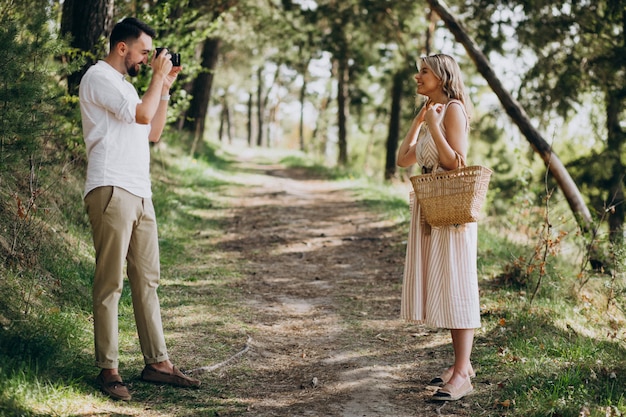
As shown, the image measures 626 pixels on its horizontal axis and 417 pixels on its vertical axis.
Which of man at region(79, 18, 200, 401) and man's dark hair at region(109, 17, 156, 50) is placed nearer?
man at region(79, 18, 200, 401)

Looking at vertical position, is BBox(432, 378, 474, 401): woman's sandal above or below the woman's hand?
below

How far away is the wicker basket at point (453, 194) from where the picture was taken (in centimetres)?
467

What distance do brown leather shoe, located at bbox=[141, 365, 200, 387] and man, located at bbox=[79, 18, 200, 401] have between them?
273 millimetres

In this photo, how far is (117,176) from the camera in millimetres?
4301

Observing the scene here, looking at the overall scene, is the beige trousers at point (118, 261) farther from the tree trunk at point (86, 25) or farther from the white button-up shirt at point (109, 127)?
the tree trunk at point (86, 25)

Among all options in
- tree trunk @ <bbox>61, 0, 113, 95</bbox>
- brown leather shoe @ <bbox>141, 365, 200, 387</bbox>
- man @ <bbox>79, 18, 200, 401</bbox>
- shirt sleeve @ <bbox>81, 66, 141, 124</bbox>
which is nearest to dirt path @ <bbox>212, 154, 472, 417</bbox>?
brown leather shoe @ <bbox>141, 365, 200, 387</bbox>

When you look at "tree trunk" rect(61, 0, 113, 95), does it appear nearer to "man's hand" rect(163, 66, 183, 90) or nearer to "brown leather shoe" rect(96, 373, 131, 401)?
"man's hand" rect(163, 66, 183, 90)

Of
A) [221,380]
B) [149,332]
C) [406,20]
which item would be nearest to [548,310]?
[221,380]

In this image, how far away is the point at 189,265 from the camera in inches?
341

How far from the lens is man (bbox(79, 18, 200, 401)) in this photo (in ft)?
14.0

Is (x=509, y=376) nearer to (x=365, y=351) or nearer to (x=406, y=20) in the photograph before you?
(x=365, y=351)

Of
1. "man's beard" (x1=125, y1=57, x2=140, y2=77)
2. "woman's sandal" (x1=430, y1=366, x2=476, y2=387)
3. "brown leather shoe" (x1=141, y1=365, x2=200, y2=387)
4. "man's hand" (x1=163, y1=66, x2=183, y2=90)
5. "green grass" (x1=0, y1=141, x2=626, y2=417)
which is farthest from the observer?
"woman's sandal" (x1=430, y1=366, x2=476, y2=387)

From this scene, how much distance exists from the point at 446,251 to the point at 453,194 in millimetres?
416

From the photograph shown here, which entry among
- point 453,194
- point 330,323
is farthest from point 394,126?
point 453,194
